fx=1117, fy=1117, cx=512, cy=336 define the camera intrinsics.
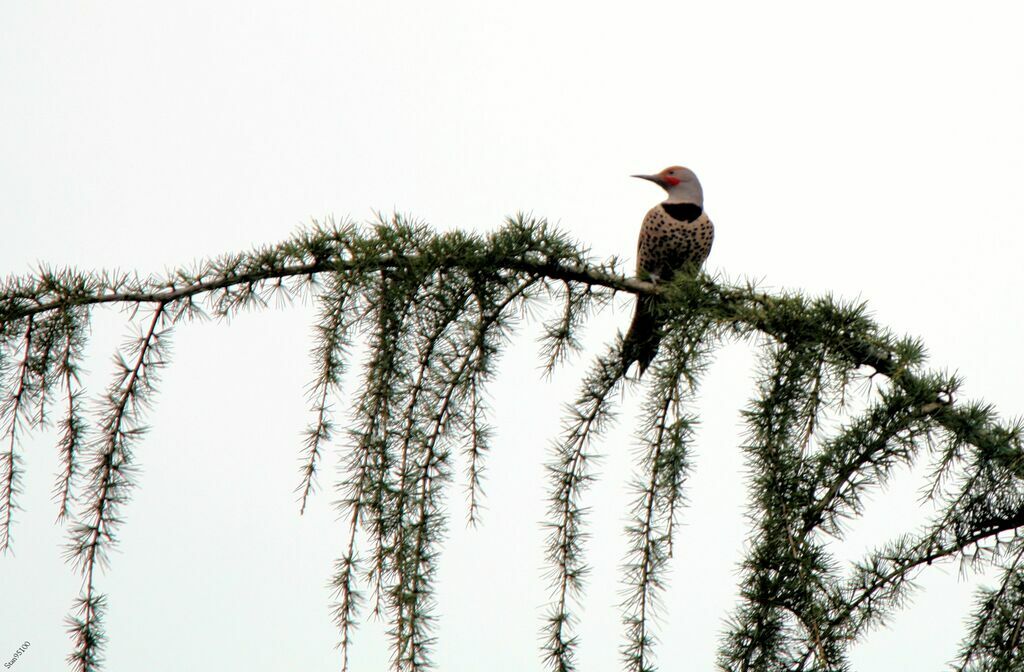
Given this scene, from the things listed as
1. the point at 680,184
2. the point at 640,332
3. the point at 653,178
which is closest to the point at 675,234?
the point at 680,184

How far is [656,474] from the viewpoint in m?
2.16

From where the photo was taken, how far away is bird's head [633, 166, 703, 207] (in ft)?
14.4

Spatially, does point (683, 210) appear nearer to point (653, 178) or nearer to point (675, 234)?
point (675, 234)

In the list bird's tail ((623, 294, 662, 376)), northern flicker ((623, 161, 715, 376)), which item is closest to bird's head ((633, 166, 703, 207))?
northern flicker ((623, 161, 715, 376))

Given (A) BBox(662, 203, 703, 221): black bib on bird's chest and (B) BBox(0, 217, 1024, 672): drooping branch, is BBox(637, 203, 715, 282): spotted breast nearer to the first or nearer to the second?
(A) BBox(662, 203, 703, 221): black bib on bird's chest

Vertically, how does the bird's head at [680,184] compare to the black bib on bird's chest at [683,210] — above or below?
above

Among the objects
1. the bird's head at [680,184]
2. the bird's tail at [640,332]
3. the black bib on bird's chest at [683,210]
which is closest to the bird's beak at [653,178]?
the bird's head at [680,184]

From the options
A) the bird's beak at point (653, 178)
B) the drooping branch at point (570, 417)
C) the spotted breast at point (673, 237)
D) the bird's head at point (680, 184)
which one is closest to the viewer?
the drooping branch at point (570, 417)

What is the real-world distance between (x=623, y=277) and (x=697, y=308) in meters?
0.27

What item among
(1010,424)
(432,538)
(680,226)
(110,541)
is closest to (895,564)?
(1010,424)

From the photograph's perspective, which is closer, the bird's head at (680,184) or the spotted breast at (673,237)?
the spotted breast at (673,237)

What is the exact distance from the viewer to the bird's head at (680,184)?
438 centimetres

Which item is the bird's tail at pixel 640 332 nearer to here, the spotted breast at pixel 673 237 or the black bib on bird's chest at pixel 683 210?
the spotted breast at pixel 673 237

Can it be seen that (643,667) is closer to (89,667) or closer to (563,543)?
(563,543)
